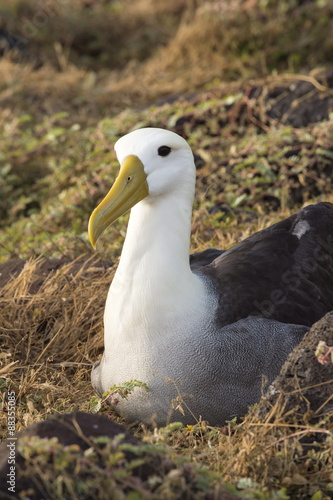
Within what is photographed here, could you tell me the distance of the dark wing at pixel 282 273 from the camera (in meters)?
3.61

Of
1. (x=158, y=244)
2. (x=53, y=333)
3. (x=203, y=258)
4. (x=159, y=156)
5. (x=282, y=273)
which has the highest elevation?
(x=159, y=156)

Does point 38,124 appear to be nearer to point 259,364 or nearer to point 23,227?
point 23,227

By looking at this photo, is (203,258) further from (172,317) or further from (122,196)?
(122,196)

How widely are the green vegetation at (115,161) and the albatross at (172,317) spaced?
5.2 inches

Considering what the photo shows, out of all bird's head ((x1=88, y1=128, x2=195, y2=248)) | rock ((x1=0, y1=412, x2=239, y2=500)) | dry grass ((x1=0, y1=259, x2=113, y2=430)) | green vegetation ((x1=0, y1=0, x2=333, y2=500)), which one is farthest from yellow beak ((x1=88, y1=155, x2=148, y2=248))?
rock ((x1=0, y1=412, x2=239, y2=500))

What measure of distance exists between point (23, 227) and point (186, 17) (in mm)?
5944

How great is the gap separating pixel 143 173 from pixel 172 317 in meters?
0.61

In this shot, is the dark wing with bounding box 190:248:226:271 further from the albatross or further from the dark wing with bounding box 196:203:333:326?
the albatross

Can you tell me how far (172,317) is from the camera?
11.2 ft

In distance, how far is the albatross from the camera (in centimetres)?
341

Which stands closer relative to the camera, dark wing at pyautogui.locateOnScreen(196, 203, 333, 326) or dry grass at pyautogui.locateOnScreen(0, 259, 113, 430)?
dark wing at pyautogui.locateOnScreen(196, 203, 333, 326)

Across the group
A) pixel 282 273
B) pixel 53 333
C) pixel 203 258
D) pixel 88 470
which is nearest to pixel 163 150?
pixel 282 273

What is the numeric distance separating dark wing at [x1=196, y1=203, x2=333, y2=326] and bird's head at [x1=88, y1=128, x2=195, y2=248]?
489mm


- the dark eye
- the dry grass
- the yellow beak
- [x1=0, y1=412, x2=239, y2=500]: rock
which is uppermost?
the dark eye
